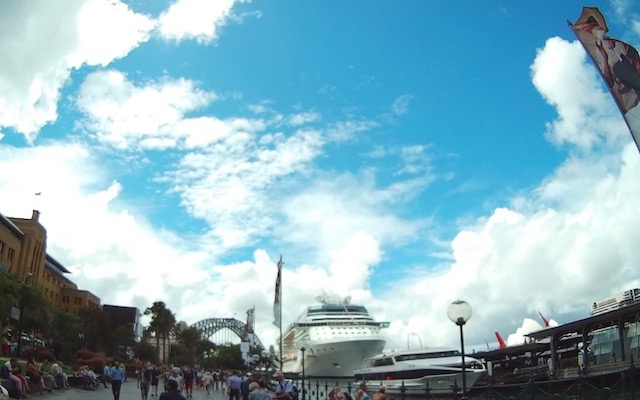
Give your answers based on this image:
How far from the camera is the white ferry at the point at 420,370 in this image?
142 ft

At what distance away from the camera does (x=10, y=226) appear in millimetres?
66062

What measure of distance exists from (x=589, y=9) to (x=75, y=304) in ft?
321

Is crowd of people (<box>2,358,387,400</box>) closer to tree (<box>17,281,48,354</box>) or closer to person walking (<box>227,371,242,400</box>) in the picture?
person walking (<box>227,371,242,400</box>)

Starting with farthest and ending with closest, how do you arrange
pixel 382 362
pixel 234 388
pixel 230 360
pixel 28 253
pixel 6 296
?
1. pixel 230 360
2. pixel 28 253
3. pixel 382 362
4. pixel 6 296
5. pixel 234 388

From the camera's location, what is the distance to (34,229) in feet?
242

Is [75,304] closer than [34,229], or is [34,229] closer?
[34,229]

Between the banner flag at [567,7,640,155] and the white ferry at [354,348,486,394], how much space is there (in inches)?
875

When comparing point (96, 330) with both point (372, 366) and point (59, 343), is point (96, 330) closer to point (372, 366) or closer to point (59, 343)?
point (59, 343)

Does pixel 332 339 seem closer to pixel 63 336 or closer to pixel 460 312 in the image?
pixel 63 336

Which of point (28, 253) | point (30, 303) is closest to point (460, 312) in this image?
point (30, 303)

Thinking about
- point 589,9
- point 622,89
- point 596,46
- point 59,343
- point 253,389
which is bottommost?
point 253,389

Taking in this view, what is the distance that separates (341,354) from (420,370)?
102 ft

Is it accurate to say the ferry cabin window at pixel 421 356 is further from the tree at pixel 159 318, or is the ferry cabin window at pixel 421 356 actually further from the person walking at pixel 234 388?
the tree at pixel 159 318

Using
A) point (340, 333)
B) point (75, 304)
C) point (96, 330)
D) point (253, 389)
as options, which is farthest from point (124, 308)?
point (253, 389)
